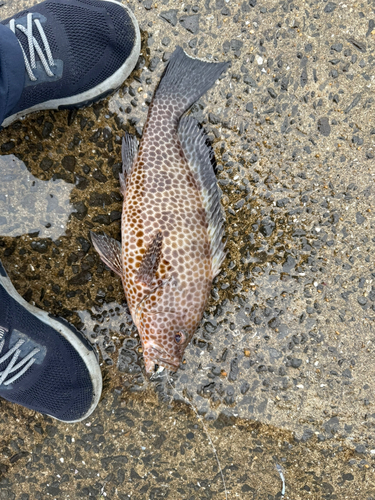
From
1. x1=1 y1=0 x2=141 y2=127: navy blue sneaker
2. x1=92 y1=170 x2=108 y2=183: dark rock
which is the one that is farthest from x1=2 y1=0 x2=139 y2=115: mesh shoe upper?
x1=92 y1=170 x2=108 y2=183: dark rock

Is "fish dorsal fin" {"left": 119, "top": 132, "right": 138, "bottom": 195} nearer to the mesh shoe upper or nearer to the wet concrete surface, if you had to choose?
the wet concrete surface

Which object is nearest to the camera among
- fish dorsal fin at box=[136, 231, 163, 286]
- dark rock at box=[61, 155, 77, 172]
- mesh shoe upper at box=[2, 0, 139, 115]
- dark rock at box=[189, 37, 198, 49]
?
fish dorsal fin at box=[136, 231, 163, 286]

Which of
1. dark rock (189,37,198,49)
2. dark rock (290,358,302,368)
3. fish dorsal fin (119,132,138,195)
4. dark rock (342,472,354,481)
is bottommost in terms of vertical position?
dark rock (342,472,354,481)

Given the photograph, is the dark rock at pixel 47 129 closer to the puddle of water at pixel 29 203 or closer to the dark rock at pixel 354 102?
the puddle of water at pixel 29 203

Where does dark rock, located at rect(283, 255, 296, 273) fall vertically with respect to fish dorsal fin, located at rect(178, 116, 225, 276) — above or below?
below

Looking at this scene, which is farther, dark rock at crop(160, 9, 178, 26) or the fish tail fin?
dark rock at crop(160, 9, 178, 26)

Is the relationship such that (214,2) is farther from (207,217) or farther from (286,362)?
(286,362)

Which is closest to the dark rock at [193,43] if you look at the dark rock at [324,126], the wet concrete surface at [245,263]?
the wet concrete surface at [245,263]

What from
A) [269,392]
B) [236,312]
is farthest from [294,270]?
[269,392]
